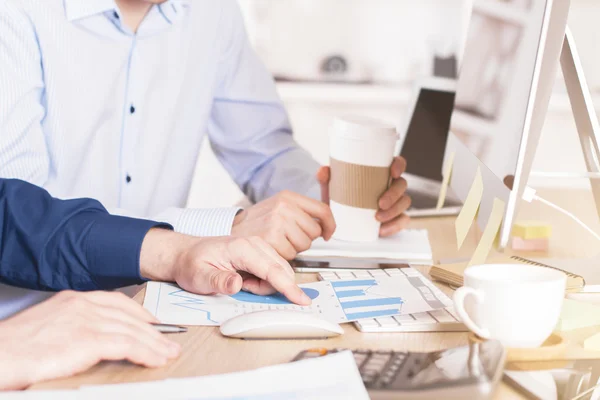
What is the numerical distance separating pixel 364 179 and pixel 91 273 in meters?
0.41

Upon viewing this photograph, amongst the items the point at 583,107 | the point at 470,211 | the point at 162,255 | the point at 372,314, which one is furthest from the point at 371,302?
the point at 583,107

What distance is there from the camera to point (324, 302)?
86 centimetres

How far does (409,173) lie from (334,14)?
1.70 meters

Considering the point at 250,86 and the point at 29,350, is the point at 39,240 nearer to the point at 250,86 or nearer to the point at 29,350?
the point at 29,350

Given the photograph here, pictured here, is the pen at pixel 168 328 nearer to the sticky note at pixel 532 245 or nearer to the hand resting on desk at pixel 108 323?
the hand resting on desk at pixel 108 323

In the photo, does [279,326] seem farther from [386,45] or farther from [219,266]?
[386,45]

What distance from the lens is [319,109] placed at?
328 centimetres

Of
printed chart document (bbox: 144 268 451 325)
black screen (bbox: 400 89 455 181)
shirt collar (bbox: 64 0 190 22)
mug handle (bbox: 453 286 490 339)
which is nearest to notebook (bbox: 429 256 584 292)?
printed chart document (bbox: 144 268 451 325)

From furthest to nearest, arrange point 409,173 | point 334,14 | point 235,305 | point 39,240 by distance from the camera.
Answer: point 334,14
point 409,173
point 39,240
point 235,305

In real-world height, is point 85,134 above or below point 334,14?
below

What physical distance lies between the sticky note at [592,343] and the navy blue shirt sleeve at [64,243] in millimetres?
518

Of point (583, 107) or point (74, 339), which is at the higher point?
point (583, 107)

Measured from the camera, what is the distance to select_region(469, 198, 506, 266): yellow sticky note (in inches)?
32.9

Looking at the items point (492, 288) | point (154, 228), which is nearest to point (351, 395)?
point (492, 288)
